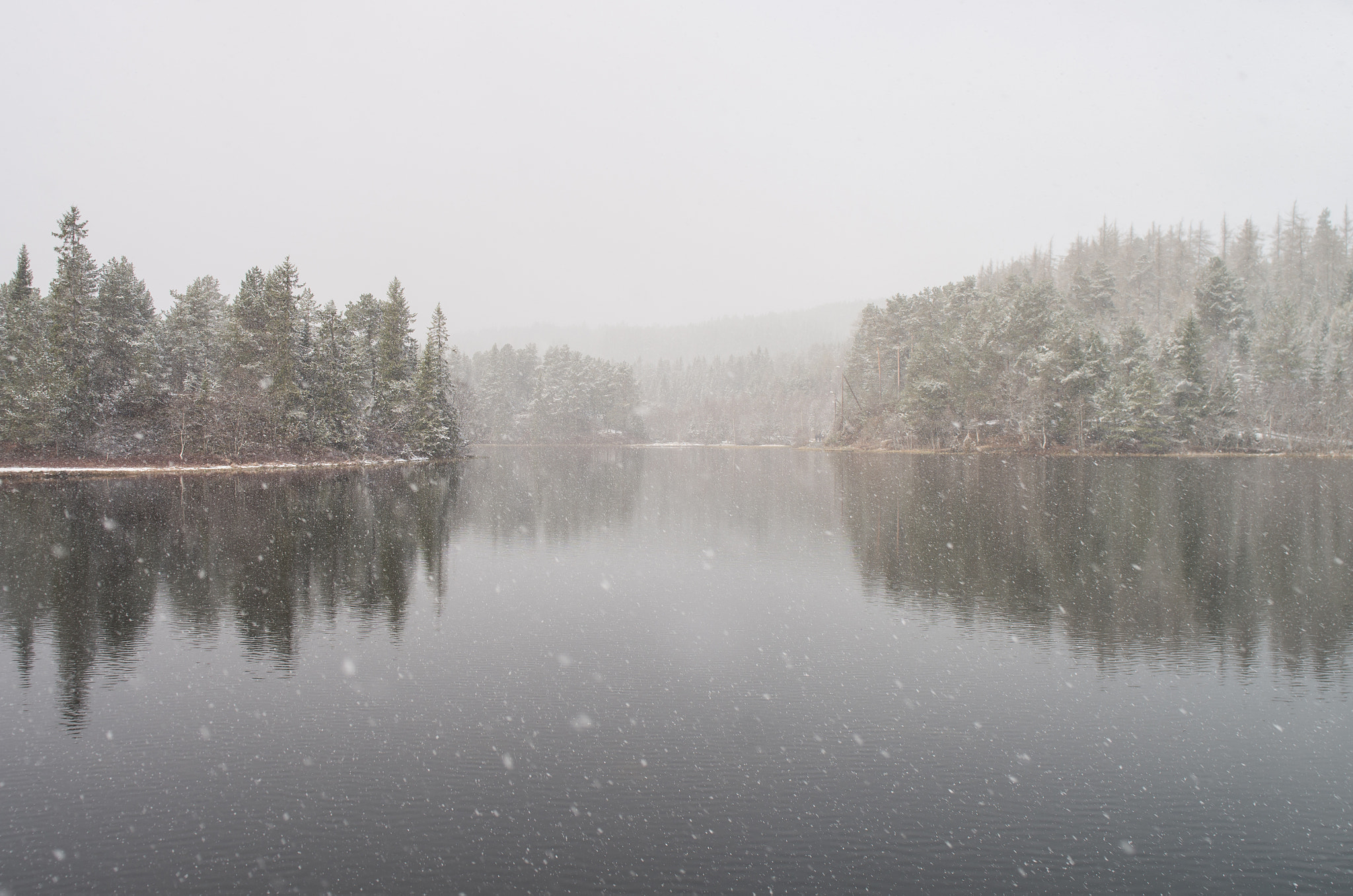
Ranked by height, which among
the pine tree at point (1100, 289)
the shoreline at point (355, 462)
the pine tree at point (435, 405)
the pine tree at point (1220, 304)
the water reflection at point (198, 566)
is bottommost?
the water reflection at point (198, 566)

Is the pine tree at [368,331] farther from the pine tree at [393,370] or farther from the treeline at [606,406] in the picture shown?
the treeline at [606,406]

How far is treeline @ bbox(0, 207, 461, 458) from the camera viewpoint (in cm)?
4234

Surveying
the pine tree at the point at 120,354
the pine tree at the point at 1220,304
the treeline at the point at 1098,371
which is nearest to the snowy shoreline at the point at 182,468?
the pine tree at the point at 120,354

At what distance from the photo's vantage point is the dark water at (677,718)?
5113 mm

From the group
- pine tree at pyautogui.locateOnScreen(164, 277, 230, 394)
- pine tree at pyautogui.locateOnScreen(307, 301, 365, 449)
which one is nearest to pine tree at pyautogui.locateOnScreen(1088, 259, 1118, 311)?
pine tree at pyautogui.locateOnScreen(307, 301, 365, 449)

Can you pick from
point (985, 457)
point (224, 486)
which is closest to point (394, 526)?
point (224, 486)

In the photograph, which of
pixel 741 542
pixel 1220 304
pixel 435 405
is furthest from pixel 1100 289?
pixel 741 542

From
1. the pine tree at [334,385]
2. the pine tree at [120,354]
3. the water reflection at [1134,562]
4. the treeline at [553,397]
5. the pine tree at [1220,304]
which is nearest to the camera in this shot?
the water reflection at [1134,562]

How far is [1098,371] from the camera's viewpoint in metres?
59.7

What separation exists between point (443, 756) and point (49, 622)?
859 centimetres

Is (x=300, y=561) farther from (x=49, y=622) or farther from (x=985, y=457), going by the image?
(x=985, y=457)

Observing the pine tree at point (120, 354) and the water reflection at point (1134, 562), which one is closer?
the water reflection at point (1134, 562)

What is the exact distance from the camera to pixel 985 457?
57.6m

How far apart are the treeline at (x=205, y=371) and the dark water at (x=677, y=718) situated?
3381cm
